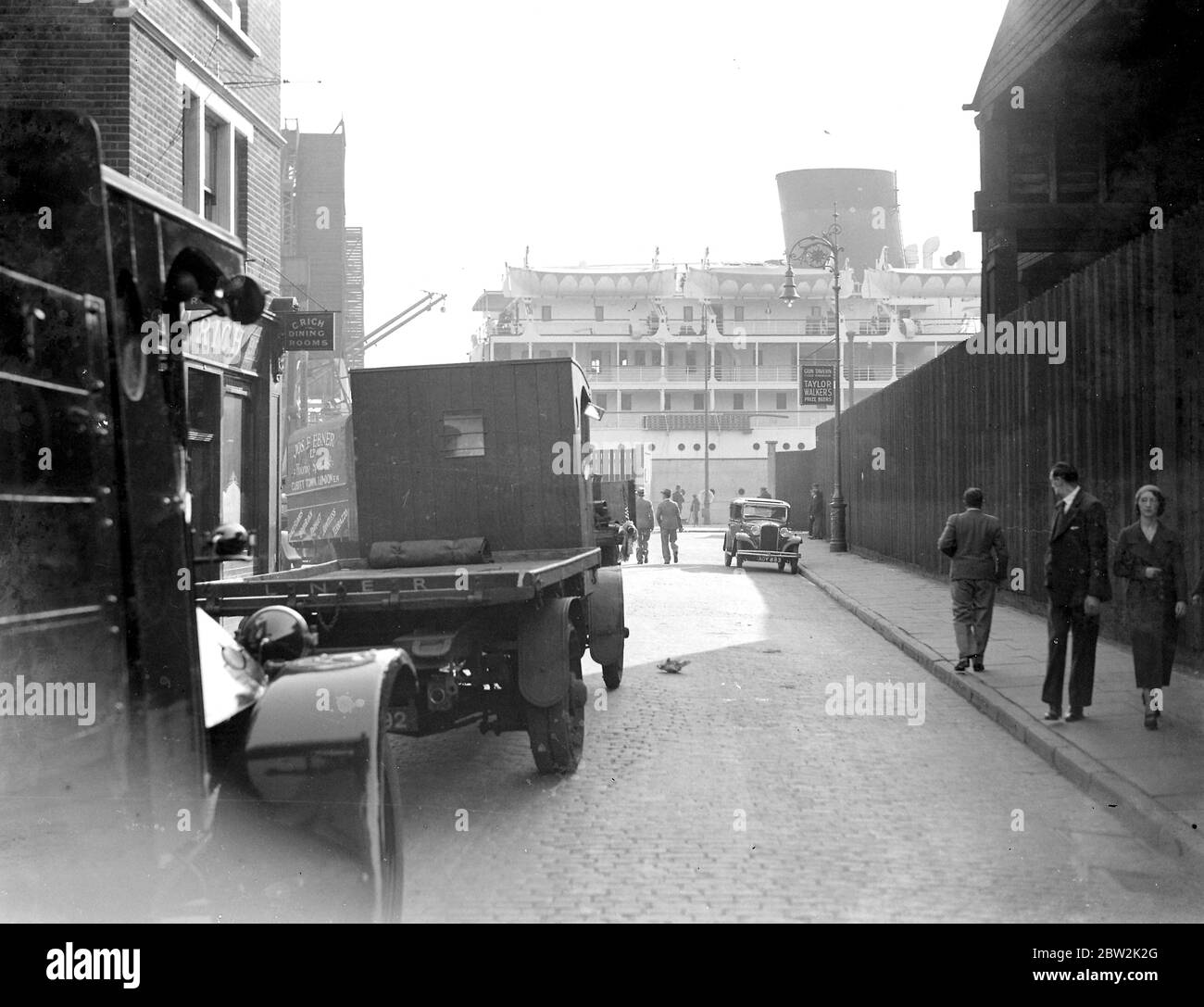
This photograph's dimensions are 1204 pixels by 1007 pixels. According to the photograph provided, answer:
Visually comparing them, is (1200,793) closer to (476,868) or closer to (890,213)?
(476,868)

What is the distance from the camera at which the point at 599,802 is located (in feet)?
21.4

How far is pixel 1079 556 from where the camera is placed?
8414 mm

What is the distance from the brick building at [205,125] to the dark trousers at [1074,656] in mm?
8235

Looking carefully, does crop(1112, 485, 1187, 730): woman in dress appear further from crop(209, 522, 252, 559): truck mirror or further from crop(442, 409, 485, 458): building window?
crop(209, 522, 252, 559): truck mirror

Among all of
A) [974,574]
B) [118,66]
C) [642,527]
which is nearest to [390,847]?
[974,574]

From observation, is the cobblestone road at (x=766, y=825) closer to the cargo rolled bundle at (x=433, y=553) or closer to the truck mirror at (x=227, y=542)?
the cargo rolled bundle at (x=433, y=553)

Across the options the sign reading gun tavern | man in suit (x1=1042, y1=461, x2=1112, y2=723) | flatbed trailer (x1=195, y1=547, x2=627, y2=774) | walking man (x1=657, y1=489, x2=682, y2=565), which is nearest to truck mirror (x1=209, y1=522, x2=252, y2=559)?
flatbed trailer (x1=195, y1=547, x2=627, y2=774)

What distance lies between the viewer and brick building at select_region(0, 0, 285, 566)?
43.7 ft

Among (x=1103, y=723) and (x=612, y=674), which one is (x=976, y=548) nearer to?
(x=1103, y=723)

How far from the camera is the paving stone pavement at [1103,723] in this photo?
6125mm

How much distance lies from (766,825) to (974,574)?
5.67 metres

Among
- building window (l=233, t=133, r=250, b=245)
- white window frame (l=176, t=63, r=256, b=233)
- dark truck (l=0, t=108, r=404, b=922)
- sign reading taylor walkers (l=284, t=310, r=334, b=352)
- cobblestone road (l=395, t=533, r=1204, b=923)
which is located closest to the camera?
dark truck (l=0, t=108, r=404, b=922)

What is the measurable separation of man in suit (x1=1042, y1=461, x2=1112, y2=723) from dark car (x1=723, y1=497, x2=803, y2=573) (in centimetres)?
1760
